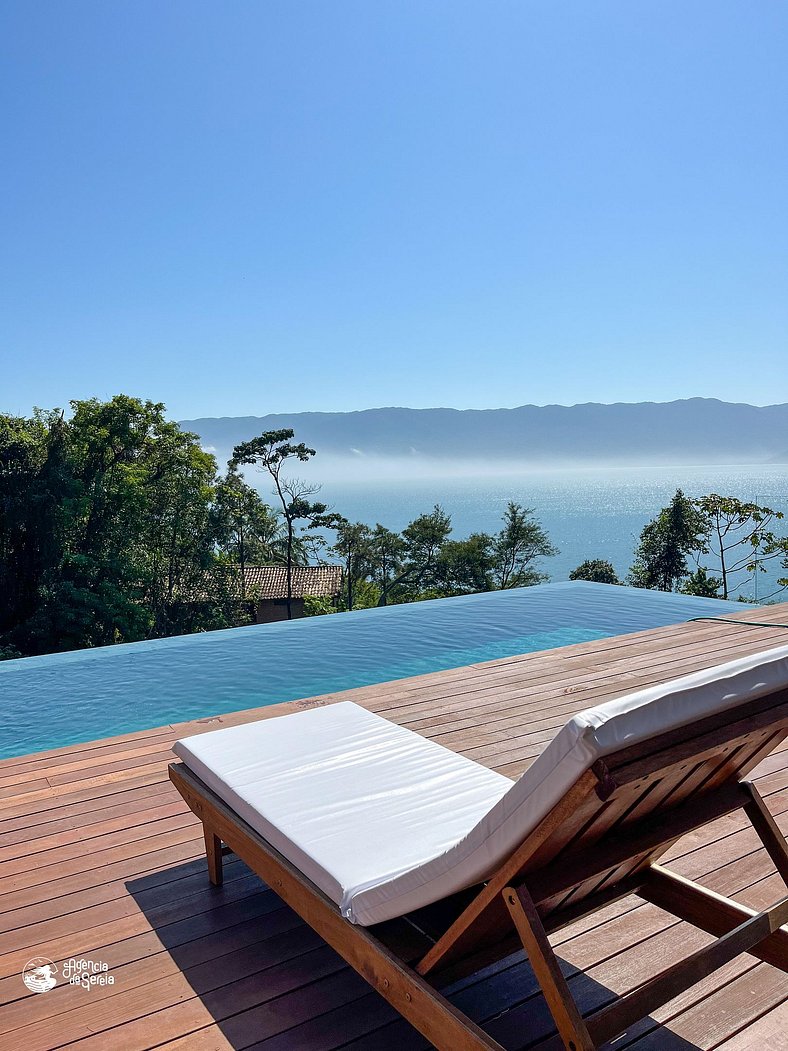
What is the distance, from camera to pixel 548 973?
1123 mm

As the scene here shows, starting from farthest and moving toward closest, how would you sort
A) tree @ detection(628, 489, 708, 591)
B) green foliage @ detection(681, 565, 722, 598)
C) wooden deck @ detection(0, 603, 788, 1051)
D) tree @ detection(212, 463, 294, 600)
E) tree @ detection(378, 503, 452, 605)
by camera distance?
1. tree @ detection(378, 503, 452, 605)
2. tree @ detection(212, 463, 294, 600)
3. tree @ detection(628, 489, 708, 591)
4. green foliage @ detection(681, 565, 722, 598)
5. wooden deck @ detection(0, 603, 788, 1051)

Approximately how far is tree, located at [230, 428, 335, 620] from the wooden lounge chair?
22.4m

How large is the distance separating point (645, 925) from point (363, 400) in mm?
54500

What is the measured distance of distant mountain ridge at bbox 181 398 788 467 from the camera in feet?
456

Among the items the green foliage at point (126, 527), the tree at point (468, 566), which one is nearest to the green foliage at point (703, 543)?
the tree at point (468, 566)

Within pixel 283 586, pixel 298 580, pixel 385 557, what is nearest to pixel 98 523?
A: pixel 283 586

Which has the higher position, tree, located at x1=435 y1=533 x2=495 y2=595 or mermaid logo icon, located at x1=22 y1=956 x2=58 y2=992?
mermaid logo icon, located at x1=22 y1=956 x2=58 y2=992

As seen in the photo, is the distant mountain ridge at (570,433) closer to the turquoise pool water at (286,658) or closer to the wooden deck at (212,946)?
the turquoise pool water at (286,658)

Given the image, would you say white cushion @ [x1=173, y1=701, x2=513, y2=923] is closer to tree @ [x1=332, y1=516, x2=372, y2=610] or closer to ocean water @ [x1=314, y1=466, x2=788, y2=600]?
tree @ [x1=332, y1=516, x2=372, y2=610]

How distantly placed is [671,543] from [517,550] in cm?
1124

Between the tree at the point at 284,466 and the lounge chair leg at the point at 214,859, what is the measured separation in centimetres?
2194

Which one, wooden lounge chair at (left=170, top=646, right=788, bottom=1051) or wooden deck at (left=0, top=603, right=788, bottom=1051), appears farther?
wooden deck at (left=0, top=603, right=788, bottom=1051)

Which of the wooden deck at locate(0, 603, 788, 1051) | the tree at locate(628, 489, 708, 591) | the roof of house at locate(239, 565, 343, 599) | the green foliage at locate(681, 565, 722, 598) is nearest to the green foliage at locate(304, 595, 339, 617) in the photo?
the roof of house at locate(239, 565, 343, 599)

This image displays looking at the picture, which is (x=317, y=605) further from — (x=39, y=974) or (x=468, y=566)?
(x=39, y=974)
